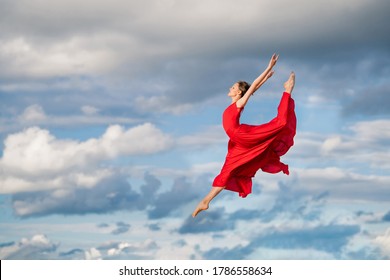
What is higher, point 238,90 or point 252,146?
point 238,90

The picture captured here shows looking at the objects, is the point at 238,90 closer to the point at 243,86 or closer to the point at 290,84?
the point at 243,86

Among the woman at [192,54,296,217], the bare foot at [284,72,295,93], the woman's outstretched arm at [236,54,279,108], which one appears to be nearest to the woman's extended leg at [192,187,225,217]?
the woman at [192,54,296,217]

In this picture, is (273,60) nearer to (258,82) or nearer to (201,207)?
(258,82)

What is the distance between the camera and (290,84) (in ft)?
31.8

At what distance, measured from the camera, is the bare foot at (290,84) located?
969 centimetres

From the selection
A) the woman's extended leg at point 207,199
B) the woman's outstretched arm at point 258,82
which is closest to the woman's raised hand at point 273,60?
the woman's outstretched arm at point 258,82

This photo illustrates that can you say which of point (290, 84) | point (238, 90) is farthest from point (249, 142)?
point (290, 84)

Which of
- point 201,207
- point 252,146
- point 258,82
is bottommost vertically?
point 201,207

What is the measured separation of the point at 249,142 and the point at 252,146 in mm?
163

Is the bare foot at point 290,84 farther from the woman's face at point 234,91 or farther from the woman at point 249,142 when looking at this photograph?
the woman's face at point 234,91

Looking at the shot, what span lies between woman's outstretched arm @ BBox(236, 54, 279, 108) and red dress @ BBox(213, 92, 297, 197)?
0.52 ft

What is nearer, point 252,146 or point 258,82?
point 258,82
